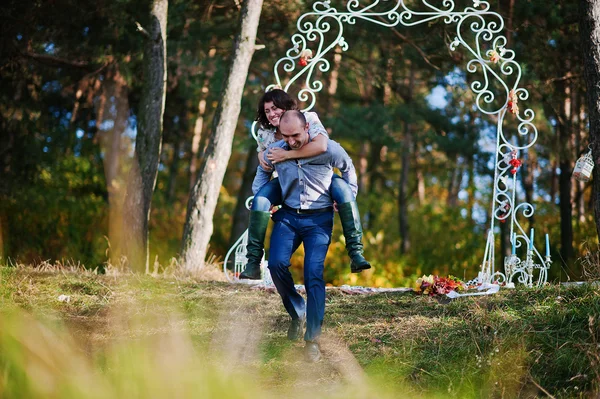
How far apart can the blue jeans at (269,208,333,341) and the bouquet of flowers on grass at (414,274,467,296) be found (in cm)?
221

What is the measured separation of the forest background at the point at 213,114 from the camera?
11.2 meters

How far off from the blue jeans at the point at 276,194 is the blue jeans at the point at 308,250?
0.10 meters

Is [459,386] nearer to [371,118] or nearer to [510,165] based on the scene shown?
[510,165]

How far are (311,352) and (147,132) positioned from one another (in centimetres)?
481

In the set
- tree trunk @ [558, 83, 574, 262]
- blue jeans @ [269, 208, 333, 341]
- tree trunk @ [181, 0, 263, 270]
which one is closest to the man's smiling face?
blue jeans @ [269, 208, 333, 341]

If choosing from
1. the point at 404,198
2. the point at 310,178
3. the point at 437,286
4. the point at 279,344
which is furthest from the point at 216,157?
the point at 404,198

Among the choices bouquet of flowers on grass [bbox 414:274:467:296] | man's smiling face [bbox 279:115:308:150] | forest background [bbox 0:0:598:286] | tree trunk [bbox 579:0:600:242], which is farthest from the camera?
forest background [bbox 0:0:598:286]

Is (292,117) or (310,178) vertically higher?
(292,117)

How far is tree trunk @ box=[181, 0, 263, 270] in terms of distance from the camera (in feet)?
28.2

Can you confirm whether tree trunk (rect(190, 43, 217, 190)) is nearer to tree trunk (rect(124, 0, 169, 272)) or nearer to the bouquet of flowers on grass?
tree trunk (rect(124, 0, 169, 272))

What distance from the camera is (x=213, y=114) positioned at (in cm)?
1377

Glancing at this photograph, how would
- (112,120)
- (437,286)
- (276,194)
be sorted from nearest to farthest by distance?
(276,194) → (437,286) → (112,120)

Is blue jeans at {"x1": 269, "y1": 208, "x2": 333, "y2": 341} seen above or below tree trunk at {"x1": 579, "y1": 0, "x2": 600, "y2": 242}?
below

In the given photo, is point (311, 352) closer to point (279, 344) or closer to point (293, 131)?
point (279, 344)
